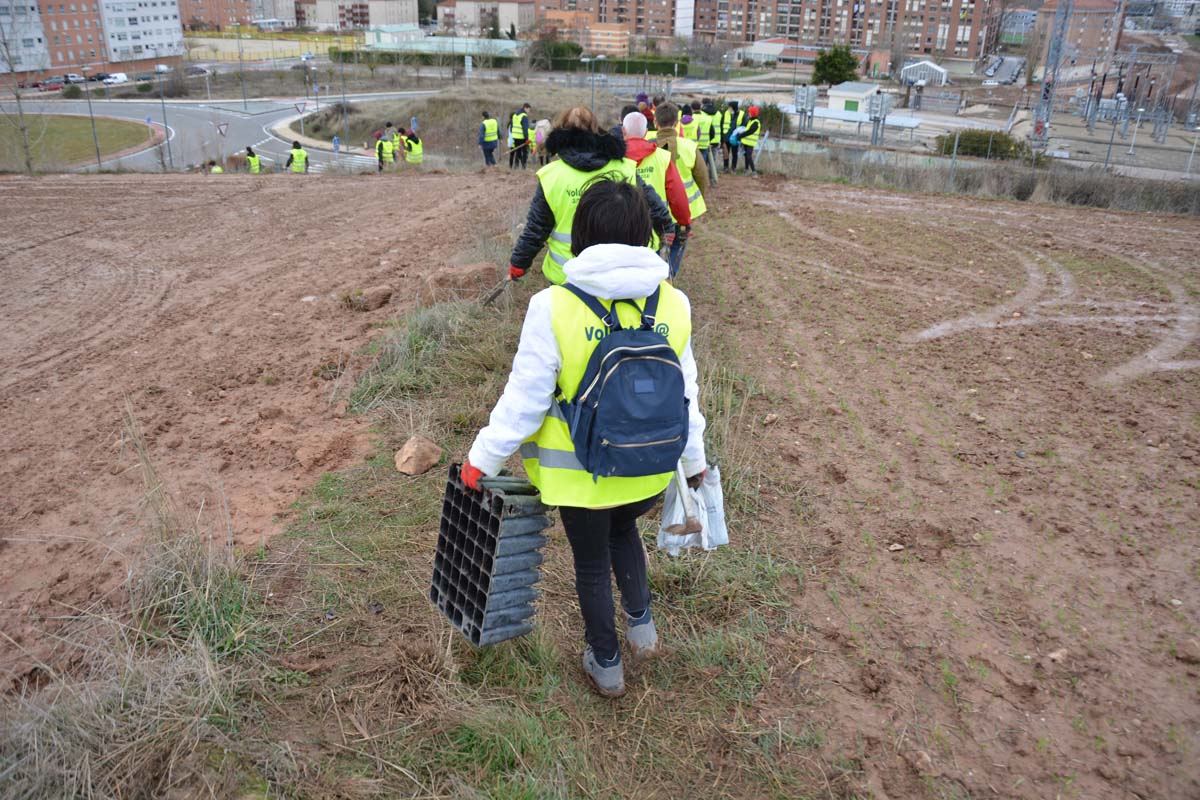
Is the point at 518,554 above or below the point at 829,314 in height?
above

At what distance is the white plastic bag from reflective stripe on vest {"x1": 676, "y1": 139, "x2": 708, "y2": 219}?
4.93 meters

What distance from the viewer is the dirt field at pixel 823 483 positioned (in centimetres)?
309

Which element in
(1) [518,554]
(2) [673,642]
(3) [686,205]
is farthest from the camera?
(3) [686,205]

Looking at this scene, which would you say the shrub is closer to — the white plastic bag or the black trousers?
the white plastic bag

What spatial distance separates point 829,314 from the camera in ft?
25.8

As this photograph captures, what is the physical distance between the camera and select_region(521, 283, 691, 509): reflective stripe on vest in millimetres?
2695

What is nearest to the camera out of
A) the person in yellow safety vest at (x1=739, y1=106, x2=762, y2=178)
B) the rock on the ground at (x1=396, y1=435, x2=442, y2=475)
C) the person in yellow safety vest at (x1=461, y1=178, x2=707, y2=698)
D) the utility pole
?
the person in yellow safety vest at (x1=461, y1=178, x2=707, y2=698)

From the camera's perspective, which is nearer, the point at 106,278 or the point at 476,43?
the point at 106,278

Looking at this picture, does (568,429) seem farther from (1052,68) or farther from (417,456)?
(1052,68)

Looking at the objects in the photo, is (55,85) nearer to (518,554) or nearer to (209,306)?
(209,306)

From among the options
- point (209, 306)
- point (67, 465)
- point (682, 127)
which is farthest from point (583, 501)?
point (682, 127)

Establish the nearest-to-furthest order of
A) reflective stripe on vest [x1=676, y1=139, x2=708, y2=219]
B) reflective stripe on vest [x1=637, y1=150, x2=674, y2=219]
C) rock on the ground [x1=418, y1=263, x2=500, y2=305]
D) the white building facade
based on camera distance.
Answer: reflective stripe on vest [x1=637, y1=150, x2=674, y2=219]
rock on the ground [x1=418, y1=263, x2=500, y2=305]
reflective stripe on vest [x1=676, y1=139, x2=708, y2=219]
the white building facade

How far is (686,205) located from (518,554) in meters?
4.75

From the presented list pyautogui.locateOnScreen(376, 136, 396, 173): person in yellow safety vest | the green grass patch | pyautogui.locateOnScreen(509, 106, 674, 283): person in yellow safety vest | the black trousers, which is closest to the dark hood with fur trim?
pyautogui.locateOnScreen(509, 106, 674, 283): person in yellow safety vest
